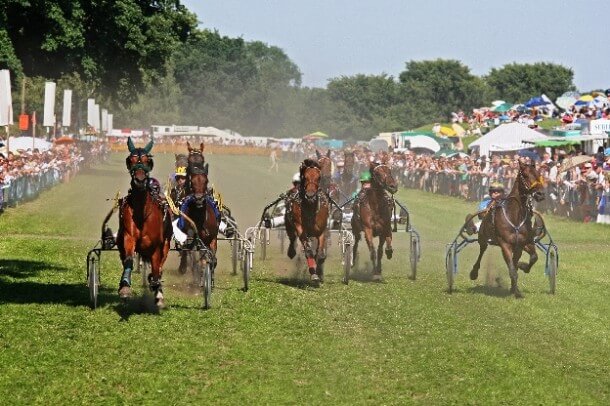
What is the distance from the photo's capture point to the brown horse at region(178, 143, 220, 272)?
1750 centimetres

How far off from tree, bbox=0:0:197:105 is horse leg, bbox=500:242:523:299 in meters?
25.7

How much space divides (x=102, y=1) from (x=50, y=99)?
15.7 feet

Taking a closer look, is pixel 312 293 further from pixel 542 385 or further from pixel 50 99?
pixel 50 99

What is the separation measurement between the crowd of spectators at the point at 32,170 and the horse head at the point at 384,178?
15.9 m

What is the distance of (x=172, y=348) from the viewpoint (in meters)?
13.5

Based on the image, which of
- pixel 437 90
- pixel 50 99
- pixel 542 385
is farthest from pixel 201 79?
pixel 542 385

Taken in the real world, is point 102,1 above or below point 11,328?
above

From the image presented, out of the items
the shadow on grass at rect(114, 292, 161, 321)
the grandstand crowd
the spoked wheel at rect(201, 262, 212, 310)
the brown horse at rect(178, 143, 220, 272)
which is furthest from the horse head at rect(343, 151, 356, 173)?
the spoked wheel at rect(201, 262, 212, 310)

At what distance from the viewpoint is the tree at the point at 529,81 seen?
14362 cm

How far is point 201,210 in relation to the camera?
17.9 m

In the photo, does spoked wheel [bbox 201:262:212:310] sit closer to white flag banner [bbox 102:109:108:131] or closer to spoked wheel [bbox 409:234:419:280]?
spoked wheel [bbox 409:234:419:280]

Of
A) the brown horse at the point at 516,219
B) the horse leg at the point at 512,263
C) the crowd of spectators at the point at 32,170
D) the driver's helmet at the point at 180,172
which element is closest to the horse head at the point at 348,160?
the driver's helmet at the point at 180,172

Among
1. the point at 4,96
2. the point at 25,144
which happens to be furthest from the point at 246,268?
the point at 25,144

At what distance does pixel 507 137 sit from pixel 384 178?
1491 inches
